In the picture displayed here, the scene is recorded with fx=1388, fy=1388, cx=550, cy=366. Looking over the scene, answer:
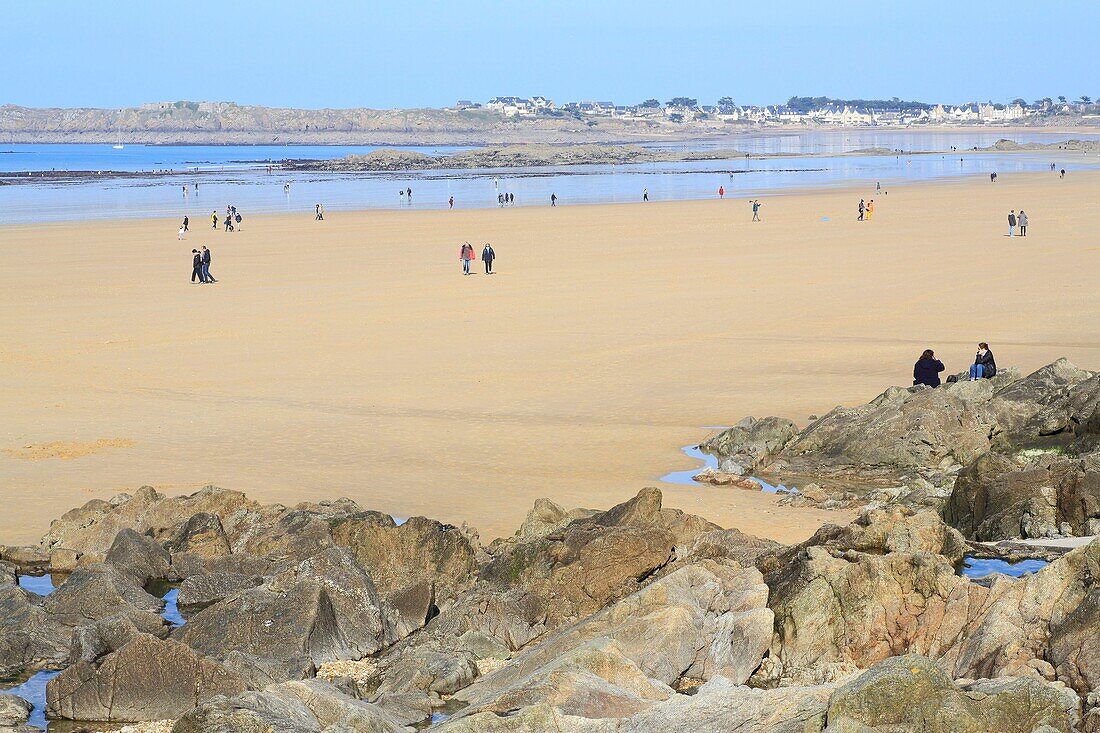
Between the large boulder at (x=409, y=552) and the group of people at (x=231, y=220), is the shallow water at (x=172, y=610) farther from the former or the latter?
the group of people at (x=231, y=220)

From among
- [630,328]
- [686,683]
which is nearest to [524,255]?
[630,328]

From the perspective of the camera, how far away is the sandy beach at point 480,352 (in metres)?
19.1

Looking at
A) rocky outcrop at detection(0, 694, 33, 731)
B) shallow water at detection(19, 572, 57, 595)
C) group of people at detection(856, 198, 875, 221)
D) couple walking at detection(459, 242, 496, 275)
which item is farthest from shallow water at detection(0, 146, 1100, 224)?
rocky outcrop at detection(0, 694, 33, 731)

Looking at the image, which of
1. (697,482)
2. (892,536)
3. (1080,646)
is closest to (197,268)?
(697,482)

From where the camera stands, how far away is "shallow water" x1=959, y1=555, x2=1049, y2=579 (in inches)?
491

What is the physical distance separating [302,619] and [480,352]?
58.1 feet

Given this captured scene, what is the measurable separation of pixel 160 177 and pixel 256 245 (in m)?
82.3

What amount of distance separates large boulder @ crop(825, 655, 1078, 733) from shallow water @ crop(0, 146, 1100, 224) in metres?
59.3

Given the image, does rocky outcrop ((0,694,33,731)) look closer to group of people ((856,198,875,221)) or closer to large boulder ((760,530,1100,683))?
large boulder ((760,530,1100,683))

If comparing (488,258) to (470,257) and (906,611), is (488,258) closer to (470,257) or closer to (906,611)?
(470,257)

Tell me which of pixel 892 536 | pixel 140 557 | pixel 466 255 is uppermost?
pixel 892 536

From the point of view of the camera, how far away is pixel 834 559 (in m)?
11.5

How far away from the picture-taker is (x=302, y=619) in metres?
11.8

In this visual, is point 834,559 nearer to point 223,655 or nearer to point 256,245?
point 223,655
